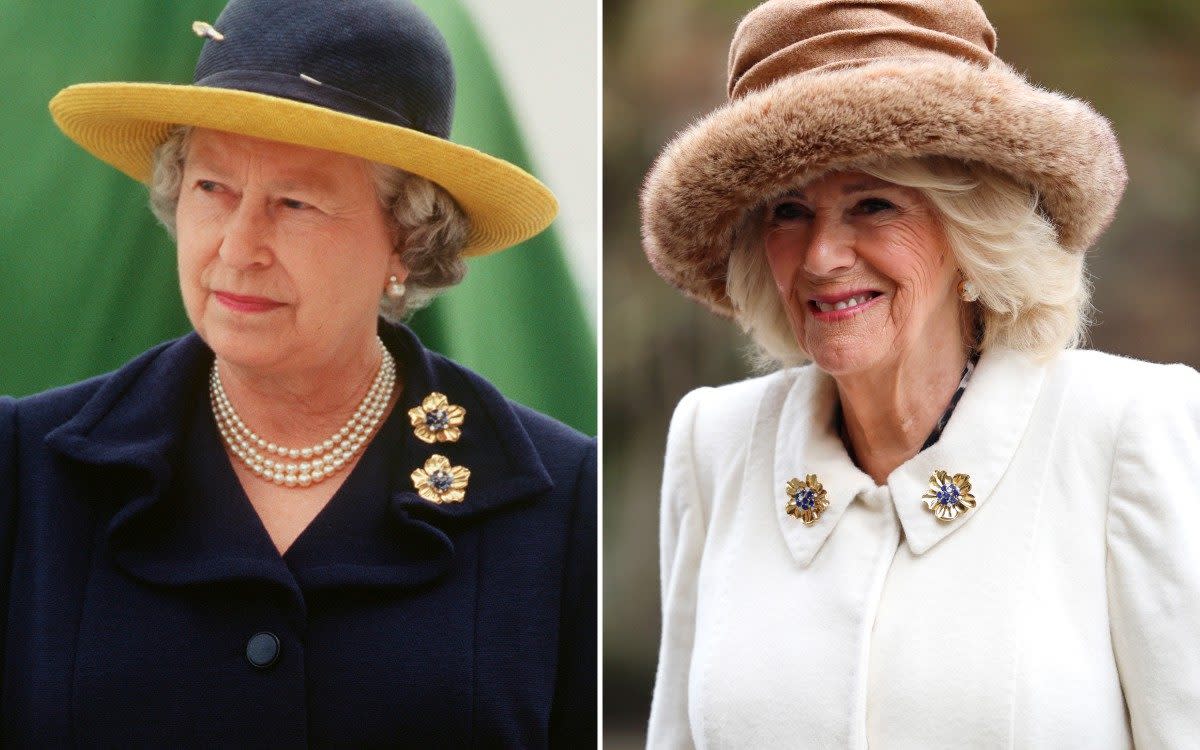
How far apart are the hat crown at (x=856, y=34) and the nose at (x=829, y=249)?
269 millimetres

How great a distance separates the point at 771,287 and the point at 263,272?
1.01 meters

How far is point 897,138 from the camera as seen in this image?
7.23ft

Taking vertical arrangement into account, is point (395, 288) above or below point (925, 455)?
above

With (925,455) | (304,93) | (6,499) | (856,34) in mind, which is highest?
(856,34)

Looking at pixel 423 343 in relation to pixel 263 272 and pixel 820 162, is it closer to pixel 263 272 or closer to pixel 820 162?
pixel 263 272

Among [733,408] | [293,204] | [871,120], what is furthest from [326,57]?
[733,408]

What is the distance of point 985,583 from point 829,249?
620mm

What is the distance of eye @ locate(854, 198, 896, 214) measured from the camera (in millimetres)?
2398

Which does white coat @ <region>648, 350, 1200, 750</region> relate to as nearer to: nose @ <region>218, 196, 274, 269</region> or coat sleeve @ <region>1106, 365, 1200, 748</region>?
coat sleeve @ <region>1106, 365, 1200, 748</region>

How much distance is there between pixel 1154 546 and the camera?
217 cm

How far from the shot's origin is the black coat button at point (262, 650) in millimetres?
2041

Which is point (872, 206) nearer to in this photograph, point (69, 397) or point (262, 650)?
point (262, 650)

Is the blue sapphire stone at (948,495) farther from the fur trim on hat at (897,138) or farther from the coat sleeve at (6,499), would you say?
the coat sleeve at (6,499)

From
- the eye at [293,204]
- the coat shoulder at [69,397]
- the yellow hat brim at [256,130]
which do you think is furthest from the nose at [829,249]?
the coat shoulder at [69,397]
